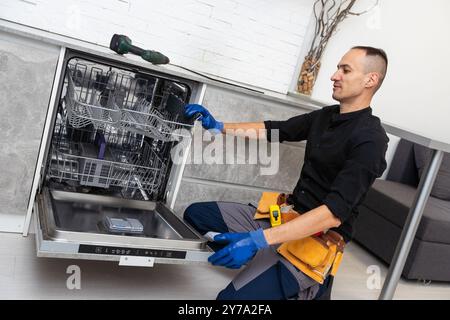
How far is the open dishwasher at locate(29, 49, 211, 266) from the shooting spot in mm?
1904

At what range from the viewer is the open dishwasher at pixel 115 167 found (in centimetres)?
190

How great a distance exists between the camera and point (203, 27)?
9.87 ft

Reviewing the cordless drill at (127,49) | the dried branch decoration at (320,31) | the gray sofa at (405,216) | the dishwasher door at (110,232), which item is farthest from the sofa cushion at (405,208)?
the cordless drill at (127,49)

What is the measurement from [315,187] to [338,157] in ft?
0.57

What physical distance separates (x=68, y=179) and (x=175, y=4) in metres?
1.18

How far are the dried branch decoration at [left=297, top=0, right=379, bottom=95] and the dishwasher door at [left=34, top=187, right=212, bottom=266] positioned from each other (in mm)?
1406

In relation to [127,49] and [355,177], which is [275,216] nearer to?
[355,177]

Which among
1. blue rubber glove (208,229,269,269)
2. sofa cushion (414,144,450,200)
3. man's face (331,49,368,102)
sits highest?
man's face (331,49,368,102)

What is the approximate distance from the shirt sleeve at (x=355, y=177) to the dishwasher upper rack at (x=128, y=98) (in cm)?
72

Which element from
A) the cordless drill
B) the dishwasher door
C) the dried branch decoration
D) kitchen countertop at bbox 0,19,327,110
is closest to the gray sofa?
the dried branch decoration

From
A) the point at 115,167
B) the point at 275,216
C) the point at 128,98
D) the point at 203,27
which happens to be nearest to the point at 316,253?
the point at 275,216

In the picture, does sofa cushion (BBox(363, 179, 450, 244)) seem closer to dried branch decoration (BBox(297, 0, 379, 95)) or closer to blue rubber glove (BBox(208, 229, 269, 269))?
dried branch decoration (BBox(297, 0, 379, 95))
